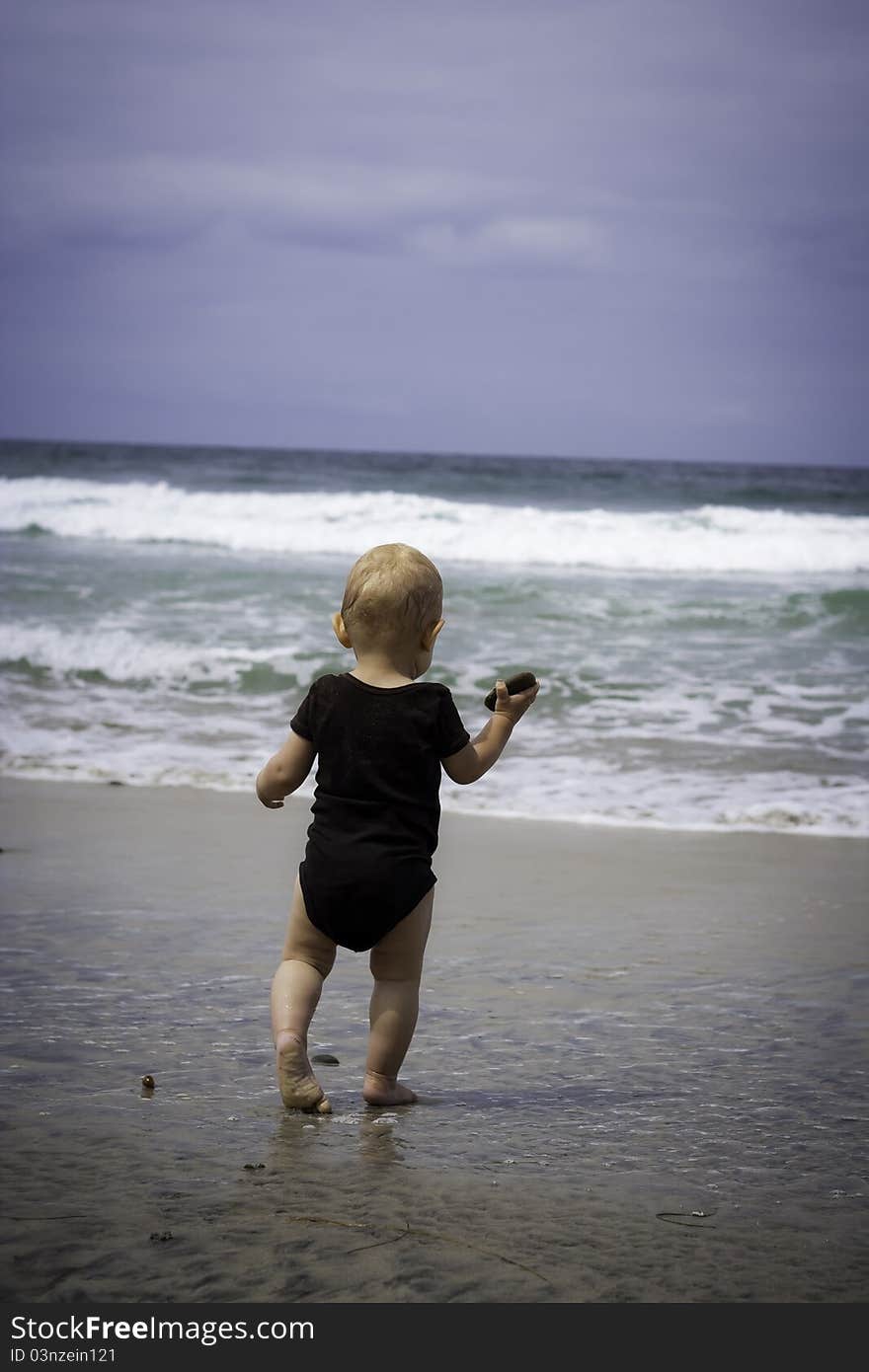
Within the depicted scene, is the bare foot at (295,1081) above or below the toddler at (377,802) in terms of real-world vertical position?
below

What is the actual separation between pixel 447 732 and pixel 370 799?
198mm

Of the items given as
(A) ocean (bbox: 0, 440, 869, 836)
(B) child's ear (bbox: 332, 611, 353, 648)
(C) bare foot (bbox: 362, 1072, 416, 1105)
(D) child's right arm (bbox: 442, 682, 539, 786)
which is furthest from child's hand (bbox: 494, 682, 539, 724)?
(A) ocean (bbox: 0, 440, 869, 836)

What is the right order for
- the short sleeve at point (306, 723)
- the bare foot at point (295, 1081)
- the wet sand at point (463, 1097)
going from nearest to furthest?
the wet sand at point (463, 1097) < the bare foot at point (295, 1081) < the short sleeve at point (306, 723)

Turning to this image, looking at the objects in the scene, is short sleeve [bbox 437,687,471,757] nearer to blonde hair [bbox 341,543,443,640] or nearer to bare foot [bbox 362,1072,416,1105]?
blonde hair [bbox 341,543,443,640]

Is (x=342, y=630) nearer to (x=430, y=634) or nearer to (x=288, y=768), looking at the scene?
(x=430, y=634)

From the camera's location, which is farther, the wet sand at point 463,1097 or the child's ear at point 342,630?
the child's ear at point 342,630

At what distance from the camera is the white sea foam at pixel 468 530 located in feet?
63.7

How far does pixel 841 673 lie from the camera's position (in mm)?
9664

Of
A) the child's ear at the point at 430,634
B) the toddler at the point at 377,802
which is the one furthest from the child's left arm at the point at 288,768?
the child's ear at the point at 430,634

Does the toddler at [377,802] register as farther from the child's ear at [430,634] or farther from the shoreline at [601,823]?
the shoreline at [601,823]

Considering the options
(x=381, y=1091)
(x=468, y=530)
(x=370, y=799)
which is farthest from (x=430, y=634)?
(x=468, y=530)

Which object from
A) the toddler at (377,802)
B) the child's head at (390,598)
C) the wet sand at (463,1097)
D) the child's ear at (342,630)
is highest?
the child's head at (390,598)

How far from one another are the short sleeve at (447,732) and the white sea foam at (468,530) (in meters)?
15.7

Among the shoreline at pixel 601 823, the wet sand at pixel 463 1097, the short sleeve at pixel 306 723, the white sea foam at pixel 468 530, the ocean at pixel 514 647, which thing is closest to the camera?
the wet sand at pixel 463 1097
